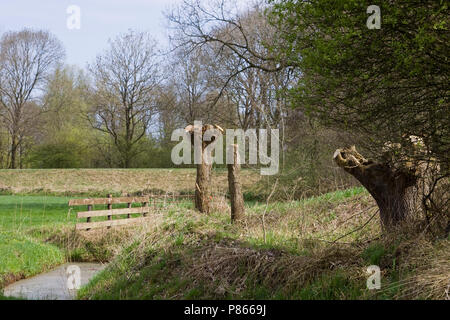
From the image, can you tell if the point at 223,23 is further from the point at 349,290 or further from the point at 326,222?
the point at 349,290

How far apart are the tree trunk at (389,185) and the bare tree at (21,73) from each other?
126ft

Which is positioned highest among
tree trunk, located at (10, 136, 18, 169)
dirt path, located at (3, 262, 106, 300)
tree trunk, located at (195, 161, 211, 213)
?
tree trunk, located at (10, 136, 18, 169)

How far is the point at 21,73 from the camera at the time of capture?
41.8m

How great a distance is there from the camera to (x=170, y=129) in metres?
34.2

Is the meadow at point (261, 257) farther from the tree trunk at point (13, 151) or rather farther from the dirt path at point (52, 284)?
the tree trunk at point (13, 151)

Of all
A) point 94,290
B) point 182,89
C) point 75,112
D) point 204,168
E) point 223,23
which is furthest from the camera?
point 75,112

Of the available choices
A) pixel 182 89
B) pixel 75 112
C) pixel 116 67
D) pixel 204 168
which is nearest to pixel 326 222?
pixel 204 168

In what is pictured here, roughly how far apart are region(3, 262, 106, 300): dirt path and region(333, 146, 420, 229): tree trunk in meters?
5.77

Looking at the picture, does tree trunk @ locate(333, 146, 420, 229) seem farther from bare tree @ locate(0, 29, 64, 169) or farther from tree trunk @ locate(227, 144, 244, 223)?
bare tree @ locate(0, 29, 64, 169)

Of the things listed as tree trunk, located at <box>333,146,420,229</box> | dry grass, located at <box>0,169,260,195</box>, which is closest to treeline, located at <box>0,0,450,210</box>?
tree trunk, located at <box>333,146,420,229</box>

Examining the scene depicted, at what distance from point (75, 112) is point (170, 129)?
1170 centimetres

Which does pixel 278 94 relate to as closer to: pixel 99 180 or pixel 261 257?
pixel 261 257

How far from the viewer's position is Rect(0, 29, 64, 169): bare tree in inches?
1607

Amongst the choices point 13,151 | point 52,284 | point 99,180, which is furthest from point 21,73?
point 52,284
